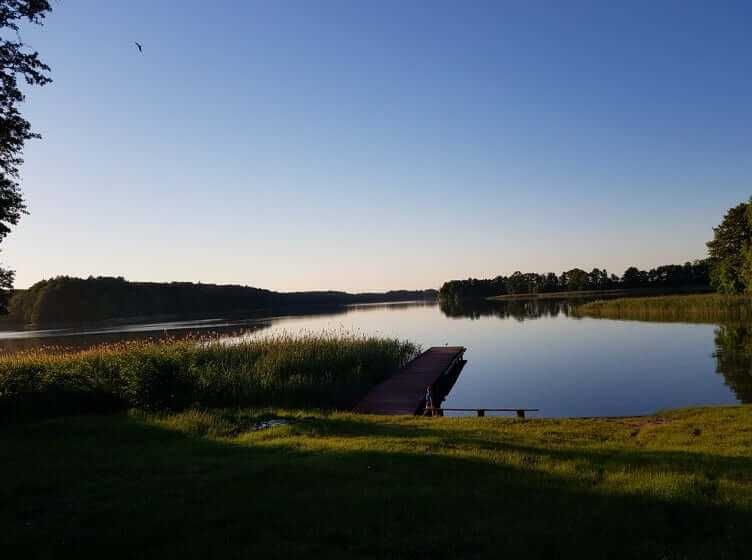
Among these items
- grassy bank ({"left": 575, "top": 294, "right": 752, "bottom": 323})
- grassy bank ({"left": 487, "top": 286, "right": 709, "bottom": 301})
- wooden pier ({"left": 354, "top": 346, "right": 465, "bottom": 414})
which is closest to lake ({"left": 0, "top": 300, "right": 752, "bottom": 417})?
wooden pier ({"left": 354, "top": 346, "right": 465, "bottom": 414})

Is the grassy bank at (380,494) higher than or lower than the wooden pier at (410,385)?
higher

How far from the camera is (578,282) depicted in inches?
5251

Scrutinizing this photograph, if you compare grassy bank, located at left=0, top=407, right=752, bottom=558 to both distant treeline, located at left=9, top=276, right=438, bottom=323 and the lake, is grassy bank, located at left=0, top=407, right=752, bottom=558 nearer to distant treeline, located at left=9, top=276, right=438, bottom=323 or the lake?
the lake

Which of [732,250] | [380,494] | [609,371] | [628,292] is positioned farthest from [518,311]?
Answer: [380,494]

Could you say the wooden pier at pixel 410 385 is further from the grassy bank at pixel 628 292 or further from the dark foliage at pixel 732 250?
the grassy bank at pixel 628 292

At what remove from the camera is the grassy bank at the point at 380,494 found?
160 inches

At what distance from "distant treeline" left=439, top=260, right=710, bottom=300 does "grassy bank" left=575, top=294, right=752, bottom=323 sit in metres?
49.8

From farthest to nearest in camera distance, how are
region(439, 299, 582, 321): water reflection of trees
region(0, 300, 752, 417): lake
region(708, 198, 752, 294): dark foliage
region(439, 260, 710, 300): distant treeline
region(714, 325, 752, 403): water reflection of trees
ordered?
1. region(439, 260, 710, 300): distant treeline
2. region(439, 299, 582, 321): water reflection of trees
3. region(708, 198, 752, 294): dark foliage
4. region(714, 325, 752, 403): water reflection of trees
5. region(0, 300, 752, 417): lake

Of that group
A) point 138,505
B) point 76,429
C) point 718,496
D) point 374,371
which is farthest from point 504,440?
point 374,371

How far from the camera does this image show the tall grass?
1205cm

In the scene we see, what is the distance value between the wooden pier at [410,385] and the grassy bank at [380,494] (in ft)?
15.0

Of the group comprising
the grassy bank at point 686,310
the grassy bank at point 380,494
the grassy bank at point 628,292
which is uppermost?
the grassy bank at point 628,292

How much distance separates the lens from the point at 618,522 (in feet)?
14.2

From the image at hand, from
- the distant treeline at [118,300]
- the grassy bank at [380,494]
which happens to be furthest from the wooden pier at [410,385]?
the distant treeline at [118,300]
